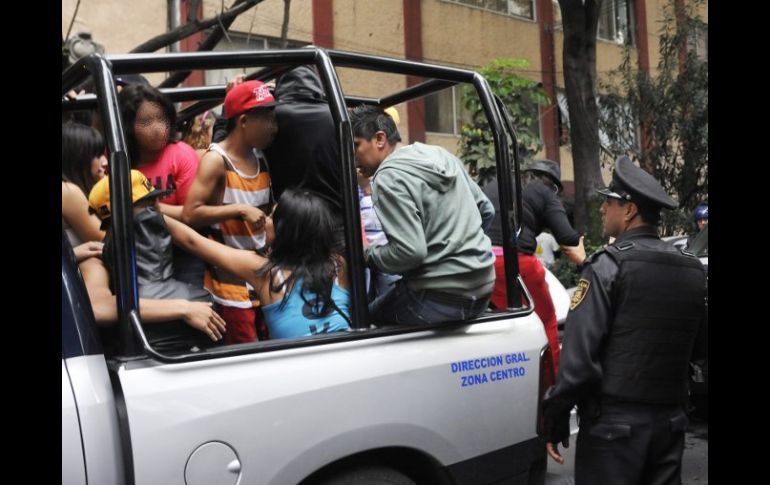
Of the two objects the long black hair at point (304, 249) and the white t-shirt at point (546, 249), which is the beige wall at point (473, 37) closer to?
the white t-shirt at point (546, 249)

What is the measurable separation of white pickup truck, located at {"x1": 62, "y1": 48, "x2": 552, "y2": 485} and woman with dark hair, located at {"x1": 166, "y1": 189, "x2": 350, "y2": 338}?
14 centimetres

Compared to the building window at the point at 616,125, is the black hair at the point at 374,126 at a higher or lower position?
lower

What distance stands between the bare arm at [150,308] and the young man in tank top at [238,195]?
45 cm

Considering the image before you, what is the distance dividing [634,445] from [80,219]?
223 centimetres

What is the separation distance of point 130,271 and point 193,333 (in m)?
0.40

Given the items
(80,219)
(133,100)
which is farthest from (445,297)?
(133,100)

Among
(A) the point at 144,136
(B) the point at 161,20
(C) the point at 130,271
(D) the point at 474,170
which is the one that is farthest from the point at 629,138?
(C) the point at 130,271

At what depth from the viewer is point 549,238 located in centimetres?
1097

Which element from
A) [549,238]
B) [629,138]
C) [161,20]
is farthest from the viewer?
[629,138]

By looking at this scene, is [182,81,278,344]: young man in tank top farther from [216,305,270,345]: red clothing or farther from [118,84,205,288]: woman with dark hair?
[118,84,205,288]: woman with dark hair

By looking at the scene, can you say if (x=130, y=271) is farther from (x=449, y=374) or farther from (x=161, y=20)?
(x=161, y=20)

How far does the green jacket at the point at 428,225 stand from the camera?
2990mm

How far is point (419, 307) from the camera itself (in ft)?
10.1

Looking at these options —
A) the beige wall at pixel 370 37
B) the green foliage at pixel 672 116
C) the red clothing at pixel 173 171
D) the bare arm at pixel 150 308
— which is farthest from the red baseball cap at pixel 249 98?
the green foliage at pixel 672 116
